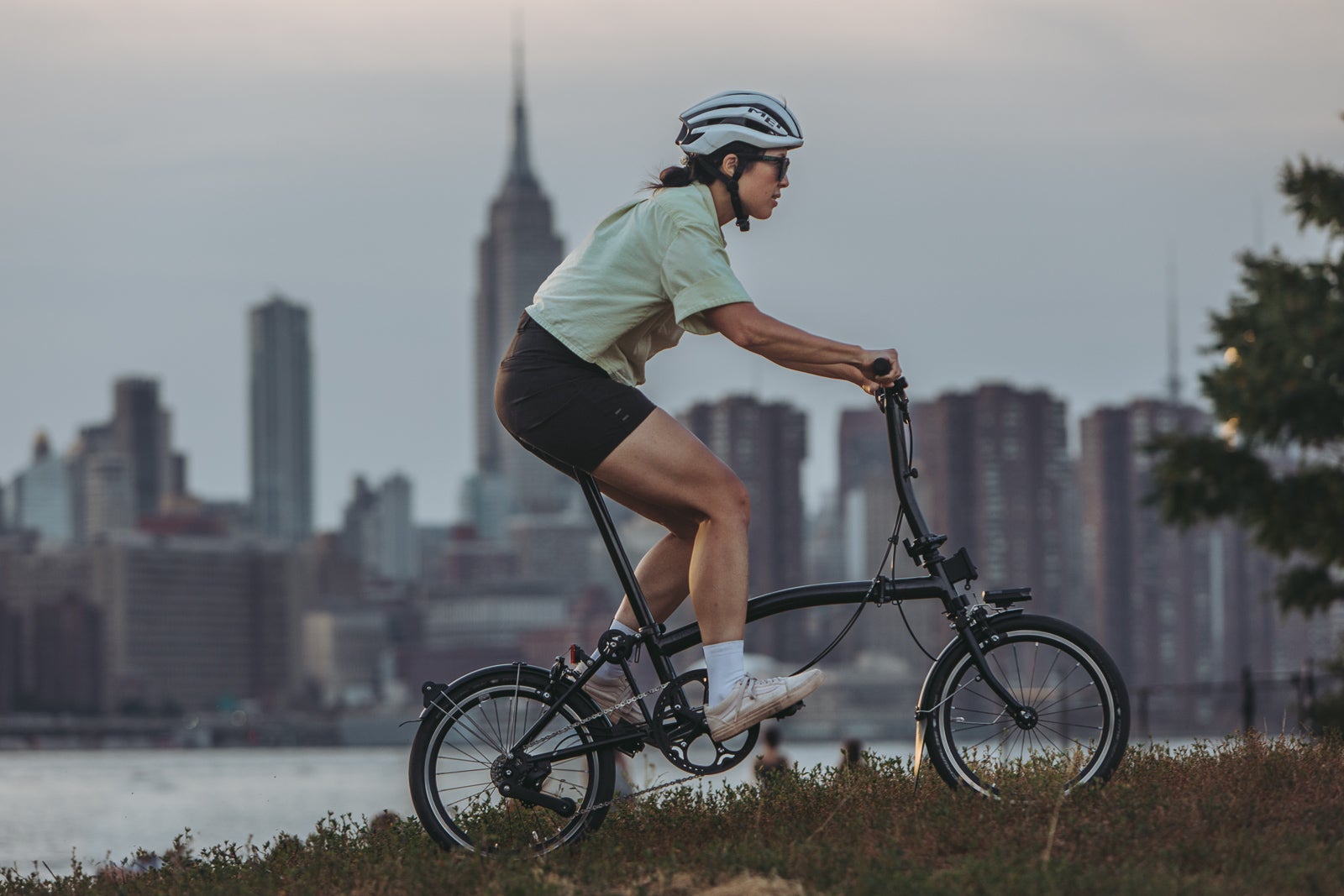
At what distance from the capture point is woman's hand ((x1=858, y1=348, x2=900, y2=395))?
6.25 m

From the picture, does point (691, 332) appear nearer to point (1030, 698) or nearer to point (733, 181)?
point (733, 181)

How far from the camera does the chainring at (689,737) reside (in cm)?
626

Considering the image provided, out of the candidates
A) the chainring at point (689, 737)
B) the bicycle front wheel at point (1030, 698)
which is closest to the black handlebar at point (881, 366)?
the bicycle front wheel at point (1030, 698)

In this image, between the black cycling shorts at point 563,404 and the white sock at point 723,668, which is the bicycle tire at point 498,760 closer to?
the white sock at point 723,668

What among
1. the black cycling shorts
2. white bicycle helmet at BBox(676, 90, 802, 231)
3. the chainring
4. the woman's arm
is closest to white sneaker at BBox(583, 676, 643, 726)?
the chainring

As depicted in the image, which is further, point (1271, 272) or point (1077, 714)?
point (1271, 272)

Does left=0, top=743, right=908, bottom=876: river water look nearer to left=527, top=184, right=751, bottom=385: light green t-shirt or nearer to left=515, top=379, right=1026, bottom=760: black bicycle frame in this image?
left=515, top=379, right=1026, bottom=760: black bicycle frame

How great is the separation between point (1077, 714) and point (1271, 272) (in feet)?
48.3

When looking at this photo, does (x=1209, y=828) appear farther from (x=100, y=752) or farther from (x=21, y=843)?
(x=100, y=752)

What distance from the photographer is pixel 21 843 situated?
4572 cm

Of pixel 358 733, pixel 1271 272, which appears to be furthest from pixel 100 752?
Answer: pixel 1271 272

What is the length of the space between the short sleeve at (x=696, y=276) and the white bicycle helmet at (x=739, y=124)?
35cm

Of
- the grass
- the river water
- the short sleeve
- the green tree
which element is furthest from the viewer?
the river water

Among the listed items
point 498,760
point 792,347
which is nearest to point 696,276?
point 792,347
